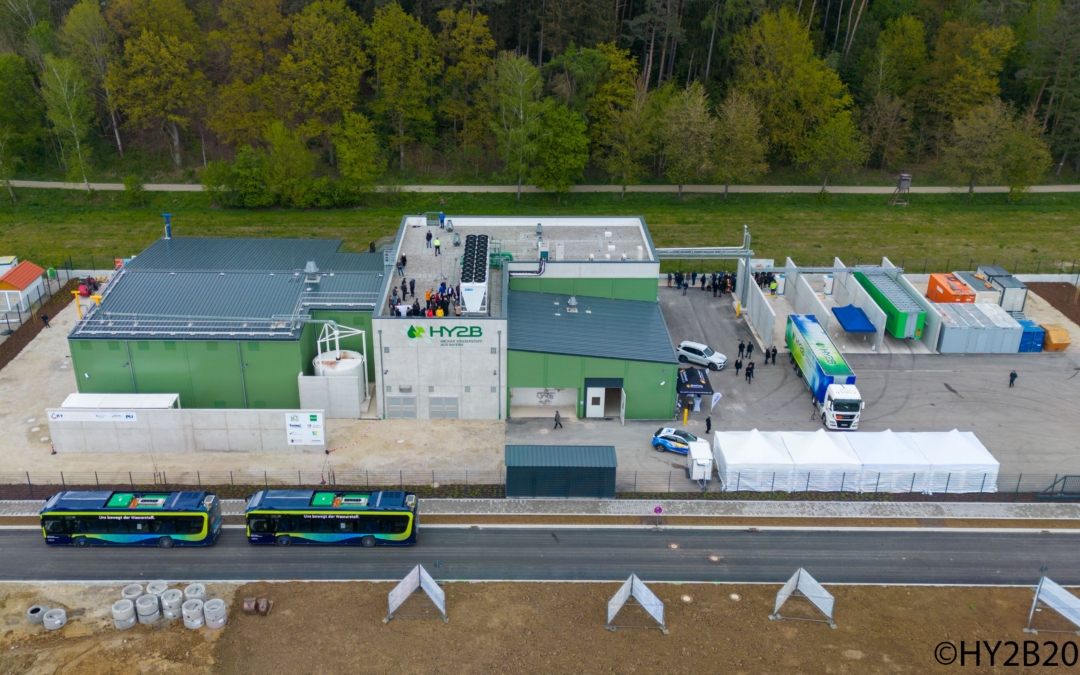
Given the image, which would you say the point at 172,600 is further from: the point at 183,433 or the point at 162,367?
the point at 162,367

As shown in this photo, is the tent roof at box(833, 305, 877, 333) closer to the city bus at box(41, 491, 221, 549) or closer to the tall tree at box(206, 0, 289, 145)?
the city bus at box(41, 491, 221, 549)

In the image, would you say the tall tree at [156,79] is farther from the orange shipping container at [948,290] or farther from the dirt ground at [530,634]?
the orange shipping container at [948,290]

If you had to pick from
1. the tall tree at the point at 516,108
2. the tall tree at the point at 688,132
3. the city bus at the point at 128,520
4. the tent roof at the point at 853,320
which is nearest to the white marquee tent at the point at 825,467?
the tent roof at the point at 853,320

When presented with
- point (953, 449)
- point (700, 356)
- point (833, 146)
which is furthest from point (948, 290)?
point (833, 146)

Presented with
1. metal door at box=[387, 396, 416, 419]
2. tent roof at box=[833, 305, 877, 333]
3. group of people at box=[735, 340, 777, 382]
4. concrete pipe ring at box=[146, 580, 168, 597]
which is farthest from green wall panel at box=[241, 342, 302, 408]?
tent roof at box=[833, 305, 877, 333]

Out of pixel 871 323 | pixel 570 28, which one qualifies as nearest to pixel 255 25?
pixel 570 28

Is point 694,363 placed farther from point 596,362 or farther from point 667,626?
point 667,626
